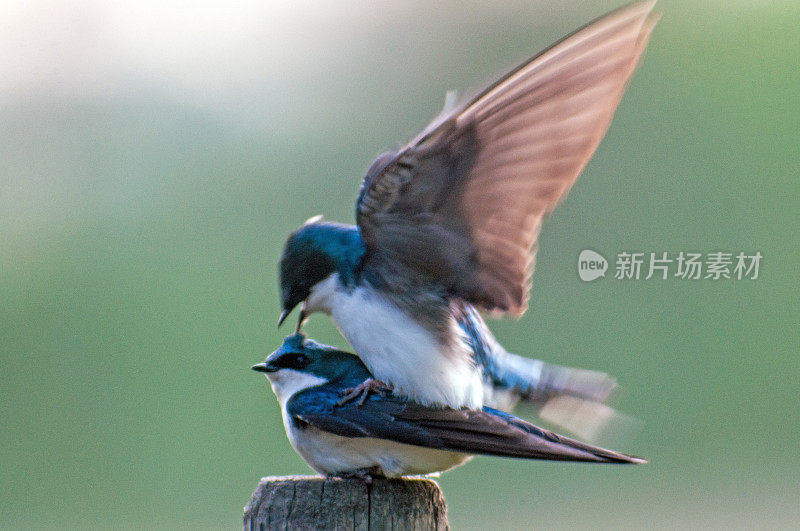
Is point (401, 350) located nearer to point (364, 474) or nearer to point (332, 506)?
point (364, 474)

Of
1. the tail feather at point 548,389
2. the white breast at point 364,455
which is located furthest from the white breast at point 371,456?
the tail feather at point 548,389

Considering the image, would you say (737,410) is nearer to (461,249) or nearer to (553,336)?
(553,336)

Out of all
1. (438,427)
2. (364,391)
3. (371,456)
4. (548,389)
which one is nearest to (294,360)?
(364,391)

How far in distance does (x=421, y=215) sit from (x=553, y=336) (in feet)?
19.3

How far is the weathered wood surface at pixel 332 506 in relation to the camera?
1940 millimetres

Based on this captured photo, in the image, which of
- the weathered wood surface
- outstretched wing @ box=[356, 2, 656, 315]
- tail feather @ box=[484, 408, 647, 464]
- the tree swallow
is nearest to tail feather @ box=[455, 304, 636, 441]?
outstretched wing @ box=[356, 2, 656, 315]

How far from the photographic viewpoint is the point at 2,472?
9.08 metres

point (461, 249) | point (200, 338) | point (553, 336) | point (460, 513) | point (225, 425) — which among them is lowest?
point (460, 513)

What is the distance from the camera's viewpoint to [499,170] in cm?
222

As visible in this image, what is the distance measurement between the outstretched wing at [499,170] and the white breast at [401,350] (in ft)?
0.35

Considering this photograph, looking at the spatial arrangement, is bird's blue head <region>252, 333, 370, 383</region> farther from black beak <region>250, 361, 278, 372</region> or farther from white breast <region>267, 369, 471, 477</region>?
white breast <region>267, 369, 471, 477</region>

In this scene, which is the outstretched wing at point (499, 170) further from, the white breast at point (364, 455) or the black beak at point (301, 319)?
the white breast at point (364, 455)

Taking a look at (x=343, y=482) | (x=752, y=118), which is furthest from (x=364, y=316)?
(x=752, y=118)

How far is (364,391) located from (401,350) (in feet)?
0.50
